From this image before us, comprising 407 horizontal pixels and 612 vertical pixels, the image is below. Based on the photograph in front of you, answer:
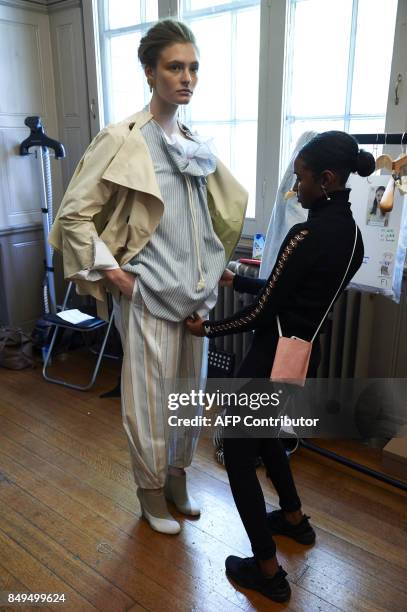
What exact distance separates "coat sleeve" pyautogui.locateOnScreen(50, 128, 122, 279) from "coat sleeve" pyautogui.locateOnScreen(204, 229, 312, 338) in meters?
0.44

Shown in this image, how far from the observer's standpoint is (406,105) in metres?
2.03

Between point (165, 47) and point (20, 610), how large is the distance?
5.46ft

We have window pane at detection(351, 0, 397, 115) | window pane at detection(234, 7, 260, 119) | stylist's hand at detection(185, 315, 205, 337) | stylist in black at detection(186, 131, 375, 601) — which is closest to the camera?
stylist in black at detection(186, 131, 375, 601)

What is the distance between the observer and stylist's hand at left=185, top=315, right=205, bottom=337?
1.57 meters

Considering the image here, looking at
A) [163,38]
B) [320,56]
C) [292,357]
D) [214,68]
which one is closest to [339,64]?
→ [320,56]

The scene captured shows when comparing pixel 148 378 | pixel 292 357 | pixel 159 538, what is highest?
pixel 292 357

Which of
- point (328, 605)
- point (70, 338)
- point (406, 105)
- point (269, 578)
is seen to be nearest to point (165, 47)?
point (406, 105)

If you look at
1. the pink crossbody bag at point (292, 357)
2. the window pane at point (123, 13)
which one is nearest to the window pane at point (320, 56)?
the window pane at point (123, 13)

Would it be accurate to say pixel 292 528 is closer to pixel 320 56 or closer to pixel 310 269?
pixel 310 269

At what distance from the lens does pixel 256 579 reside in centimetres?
152

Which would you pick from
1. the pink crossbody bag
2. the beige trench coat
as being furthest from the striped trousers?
the pink crossbody bag

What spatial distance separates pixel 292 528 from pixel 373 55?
1907 millimetres

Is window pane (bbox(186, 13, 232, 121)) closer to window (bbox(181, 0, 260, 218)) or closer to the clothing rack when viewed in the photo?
window (bbox(181, 0, 260, 218))

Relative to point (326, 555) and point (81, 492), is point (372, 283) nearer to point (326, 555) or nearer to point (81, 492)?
point (326, 555)
